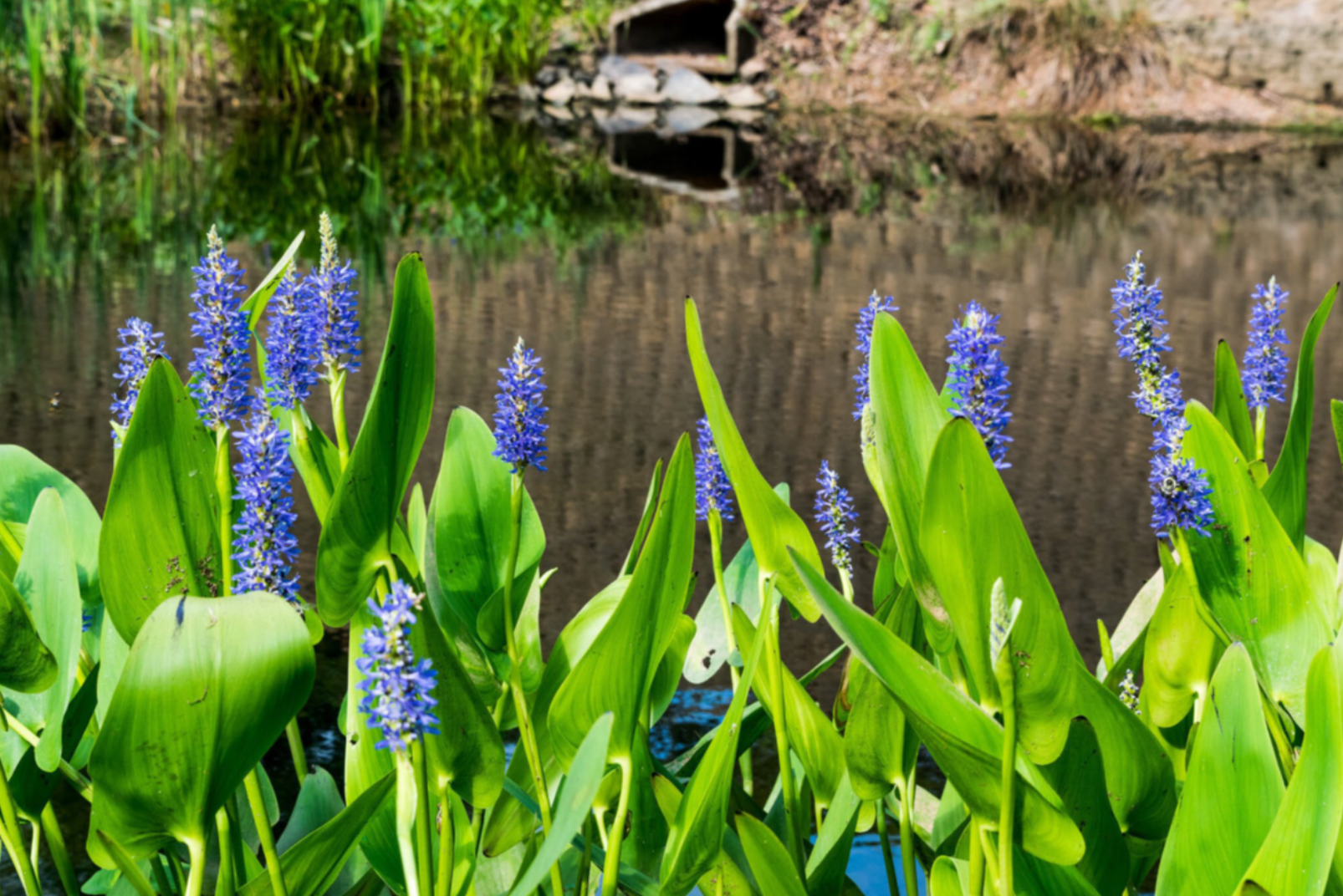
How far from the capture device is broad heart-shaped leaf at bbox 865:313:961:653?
1.11 meters

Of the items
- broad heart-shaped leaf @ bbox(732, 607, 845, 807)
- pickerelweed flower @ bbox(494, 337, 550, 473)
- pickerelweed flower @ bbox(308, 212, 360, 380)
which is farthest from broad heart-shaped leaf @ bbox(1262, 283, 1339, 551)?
pickerelweed flower @ bbox(308, 212, 360, 380)

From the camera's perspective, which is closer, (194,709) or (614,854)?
(194,709)

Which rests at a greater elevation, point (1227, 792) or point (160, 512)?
point (160, 512)

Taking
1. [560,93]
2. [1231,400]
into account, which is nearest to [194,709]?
[1231,400]

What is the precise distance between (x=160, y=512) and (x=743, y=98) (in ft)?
33.5

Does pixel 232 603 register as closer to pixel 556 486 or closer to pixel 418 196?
pixel 556 486

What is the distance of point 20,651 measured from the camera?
1144mm

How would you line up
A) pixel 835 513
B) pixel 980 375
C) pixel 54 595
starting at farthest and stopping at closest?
pixel 835 513 → pixel 54 595 → pixel 980 375

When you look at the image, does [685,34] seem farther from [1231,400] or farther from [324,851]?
[324,851]

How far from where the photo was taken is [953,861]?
117 centimetres

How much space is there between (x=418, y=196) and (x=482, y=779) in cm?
547

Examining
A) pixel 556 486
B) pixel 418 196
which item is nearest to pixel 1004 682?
pixel 556 486

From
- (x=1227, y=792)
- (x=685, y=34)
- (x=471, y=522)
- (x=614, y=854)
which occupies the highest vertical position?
(x=685, y=34)

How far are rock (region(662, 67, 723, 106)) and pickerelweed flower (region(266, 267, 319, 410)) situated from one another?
32.9ft
